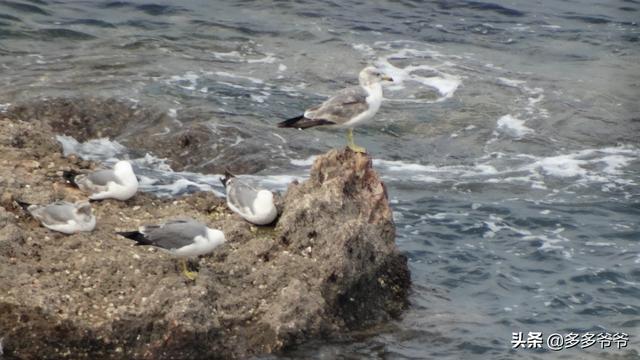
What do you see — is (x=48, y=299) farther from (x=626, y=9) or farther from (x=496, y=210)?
(x=626, y=9)

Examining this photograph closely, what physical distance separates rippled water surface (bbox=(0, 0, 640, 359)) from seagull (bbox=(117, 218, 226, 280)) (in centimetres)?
92

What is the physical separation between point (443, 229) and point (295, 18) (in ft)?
27.2

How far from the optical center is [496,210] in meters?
11.2

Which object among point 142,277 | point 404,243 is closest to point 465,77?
point 404,243

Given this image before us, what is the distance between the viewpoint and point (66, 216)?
7.78 metres

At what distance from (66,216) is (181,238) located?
0.92 meters

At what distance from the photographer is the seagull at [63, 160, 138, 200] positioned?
865 centimetres

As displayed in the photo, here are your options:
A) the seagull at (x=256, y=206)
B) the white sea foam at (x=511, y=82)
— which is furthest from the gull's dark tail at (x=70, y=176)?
the white sea foam at (x=511, y=82)

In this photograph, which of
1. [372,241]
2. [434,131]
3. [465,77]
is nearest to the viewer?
[372,241]

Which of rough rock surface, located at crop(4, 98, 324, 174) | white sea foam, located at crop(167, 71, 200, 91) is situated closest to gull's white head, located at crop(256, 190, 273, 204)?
rough rock surface, located at crop(4, 98, 324, 174)

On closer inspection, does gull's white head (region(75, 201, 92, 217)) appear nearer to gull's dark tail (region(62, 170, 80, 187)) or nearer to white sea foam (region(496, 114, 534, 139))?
gull's dark tail (region(62, 170, 80, 187))

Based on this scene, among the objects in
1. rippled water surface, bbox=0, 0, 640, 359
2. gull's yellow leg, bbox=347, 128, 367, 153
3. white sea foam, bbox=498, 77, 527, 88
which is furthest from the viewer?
white sea foam, bbox=498, 77, 527, 88

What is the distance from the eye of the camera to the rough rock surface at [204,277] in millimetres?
6922

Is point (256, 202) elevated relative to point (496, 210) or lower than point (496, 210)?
elevated
